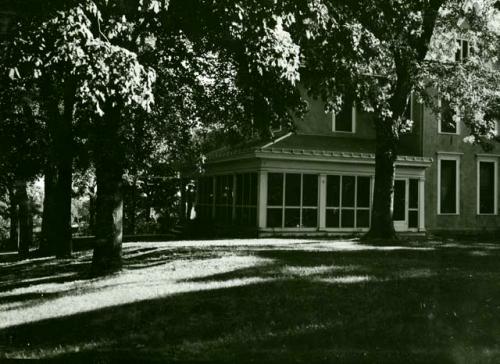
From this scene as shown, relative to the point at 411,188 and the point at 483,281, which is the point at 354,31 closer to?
the point at 483,281

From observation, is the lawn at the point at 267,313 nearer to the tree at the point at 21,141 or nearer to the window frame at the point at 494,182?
the tree at the point at 21,141

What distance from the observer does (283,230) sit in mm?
23891

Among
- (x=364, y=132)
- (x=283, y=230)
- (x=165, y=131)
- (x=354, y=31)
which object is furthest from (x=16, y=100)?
(x=364, y=132)

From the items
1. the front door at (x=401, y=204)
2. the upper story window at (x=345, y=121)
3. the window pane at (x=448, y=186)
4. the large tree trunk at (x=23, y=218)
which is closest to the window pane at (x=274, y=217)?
the upper story window at (x=345, y=121)

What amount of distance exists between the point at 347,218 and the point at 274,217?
3400 millimetres

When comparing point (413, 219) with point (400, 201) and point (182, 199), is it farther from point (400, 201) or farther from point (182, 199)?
point (182, 199)

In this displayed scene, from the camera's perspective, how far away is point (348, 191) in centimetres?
2541

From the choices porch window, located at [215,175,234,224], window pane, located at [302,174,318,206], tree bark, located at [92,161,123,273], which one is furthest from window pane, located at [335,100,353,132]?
tree bark, located at [92,161,123,273]

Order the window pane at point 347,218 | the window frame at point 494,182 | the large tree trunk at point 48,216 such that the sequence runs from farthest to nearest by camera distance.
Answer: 1. the window frame at point 494,182
2. the window pane at point 347,218
3. the large tree trunk at point 48,216

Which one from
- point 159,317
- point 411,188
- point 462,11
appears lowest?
point 159,317

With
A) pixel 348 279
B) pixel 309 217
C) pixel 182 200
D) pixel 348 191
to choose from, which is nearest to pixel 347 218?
pixel 348 191

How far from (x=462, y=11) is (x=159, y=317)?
16872 millimetres

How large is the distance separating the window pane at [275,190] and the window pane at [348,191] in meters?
2.99

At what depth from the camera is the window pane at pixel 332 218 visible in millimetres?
25031
